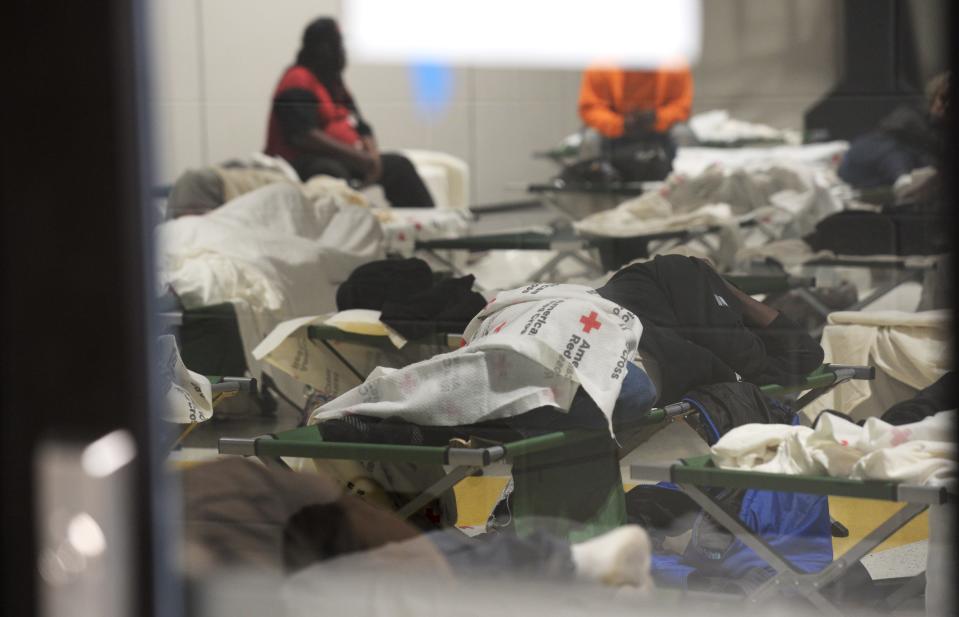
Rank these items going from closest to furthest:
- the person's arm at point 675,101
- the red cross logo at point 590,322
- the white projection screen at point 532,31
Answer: the white projection screen at point 532,31 < the person's arm at point 675,101 < the red cross logo at point 590,322

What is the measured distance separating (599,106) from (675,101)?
0.10 metres

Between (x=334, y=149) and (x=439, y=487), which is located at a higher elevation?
(x=334, y=149)

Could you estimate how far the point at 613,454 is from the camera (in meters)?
1.46

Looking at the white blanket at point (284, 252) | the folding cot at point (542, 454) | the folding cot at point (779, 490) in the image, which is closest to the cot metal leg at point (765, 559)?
the folding cot at point (779, 490)

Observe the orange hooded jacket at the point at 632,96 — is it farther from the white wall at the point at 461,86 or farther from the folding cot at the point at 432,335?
the folding cot at the point at 432,335

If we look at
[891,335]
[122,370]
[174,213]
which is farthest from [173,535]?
[891,335]

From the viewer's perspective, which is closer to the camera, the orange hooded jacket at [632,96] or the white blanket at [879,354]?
the white blanket at [879,354]

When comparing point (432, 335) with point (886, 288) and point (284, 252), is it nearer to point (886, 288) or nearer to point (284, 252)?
point (284, 252)

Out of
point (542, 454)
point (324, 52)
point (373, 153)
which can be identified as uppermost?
point (324, 52)

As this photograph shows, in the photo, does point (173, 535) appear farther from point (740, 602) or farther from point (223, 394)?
point (740, 602)

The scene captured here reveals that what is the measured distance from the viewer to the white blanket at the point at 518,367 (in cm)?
149

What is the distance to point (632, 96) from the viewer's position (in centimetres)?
149

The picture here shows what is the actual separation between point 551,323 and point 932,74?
61cm

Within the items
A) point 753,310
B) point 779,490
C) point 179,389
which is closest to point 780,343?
point 753,310
